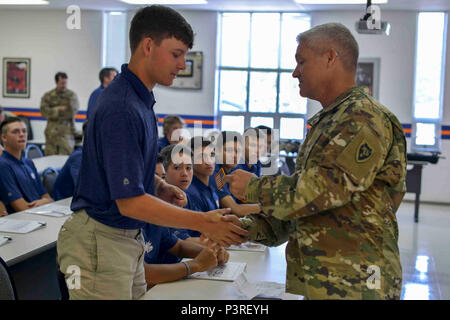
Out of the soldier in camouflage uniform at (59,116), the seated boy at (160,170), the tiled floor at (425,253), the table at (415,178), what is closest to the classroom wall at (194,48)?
the tiled floor at (425,253)

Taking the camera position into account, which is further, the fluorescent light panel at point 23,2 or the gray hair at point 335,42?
the fluorescent light panel at point 23,2

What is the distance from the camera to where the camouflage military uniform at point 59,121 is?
8.80 m

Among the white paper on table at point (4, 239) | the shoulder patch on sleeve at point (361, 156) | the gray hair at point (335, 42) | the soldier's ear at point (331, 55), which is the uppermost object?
the gray hair at point (335, 42)

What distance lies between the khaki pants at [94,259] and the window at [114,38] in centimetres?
938

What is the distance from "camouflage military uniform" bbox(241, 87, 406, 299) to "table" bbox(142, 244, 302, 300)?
525mm

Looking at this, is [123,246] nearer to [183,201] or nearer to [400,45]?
[183,201]

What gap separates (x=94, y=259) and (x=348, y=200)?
84 cm

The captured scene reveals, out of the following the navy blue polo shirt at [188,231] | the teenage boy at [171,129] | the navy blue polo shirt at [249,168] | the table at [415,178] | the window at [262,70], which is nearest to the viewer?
the navy blue polo shirt at [188,231]

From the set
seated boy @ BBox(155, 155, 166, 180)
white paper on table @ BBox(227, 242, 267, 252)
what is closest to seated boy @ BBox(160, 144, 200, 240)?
seated boy @ BBox(155, 155, 166, 180)

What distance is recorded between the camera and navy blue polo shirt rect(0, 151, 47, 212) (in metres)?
4.49

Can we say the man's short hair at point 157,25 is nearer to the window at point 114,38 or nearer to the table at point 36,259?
the table at point 36,259

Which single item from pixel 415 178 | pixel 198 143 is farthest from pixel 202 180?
pixel 415 178

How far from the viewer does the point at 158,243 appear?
Result: 252 cm

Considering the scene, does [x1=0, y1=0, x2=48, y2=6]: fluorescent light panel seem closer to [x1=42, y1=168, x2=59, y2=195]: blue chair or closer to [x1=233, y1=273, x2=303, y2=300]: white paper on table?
[x1=42, y1=168, x2=59, y2=195]: blue chair
